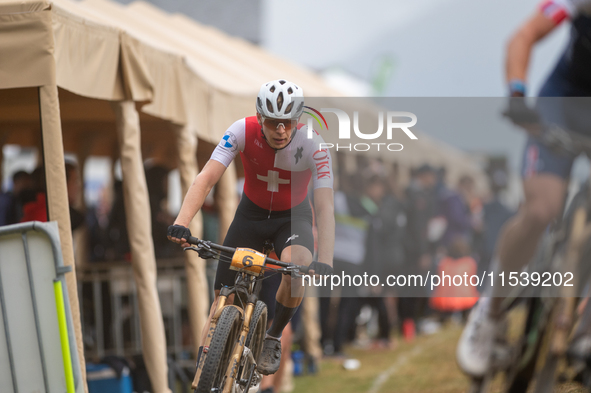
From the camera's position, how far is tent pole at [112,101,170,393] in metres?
5.45

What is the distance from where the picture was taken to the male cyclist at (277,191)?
3830 mm

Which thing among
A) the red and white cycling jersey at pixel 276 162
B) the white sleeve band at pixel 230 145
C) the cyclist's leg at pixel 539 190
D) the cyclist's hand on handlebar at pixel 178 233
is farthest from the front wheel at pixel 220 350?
the cyclist's leg at pixel 539 190

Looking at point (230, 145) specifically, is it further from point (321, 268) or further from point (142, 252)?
point (142, 252)

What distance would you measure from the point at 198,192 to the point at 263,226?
53 cm

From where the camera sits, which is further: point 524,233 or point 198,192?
point 198,192

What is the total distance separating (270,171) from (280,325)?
956mm

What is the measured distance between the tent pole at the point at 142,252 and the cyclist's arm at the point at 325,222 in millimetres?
1988

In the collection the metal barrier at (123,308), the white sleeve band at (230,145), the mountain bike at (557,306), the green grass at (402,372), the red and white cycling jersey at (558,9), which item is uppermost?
the red and white cycling jersey at (558,9)

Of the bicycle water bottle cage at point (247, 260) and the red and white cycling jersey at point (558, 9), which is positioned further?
the bicycle water bottle cage at point (247, 260)

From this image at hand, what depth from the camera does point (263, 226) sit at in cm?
424

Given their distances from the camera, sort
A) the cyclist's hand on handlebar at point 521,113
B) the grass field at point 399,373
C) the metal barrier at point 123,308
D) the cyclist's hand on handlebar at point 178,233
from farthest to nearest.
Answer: the metal barrier at point 123,308 < the grass field at point 399,373 < the cyclist's hand on handlebar at point 178,233 < the cyclist's hand on handlebar at point 521,113

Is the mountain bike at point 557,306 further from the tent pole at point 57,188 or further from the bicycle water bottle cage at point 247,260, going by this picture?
the tent pole at point 57,188

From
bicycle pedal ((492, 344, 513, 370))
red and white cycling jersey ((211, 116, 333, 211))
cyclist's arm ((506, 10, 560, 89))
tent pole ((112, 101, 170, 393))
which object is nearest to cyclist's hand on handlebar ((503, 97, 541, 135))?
cyclist's arm ((506, 10, 560, 89))

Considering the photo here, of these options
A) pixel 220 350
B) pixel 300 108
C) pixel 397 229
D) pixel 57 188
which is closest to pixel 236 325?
pixel 220 350
